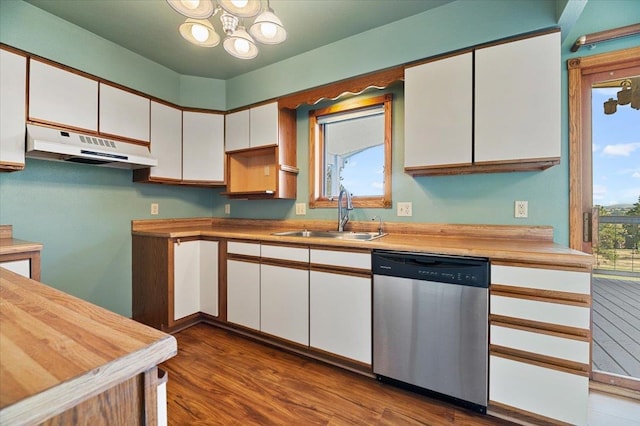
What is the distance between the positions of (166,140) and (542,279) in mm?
3188

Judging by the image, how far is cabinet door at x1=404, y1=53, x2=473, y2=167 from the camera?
1.84 m

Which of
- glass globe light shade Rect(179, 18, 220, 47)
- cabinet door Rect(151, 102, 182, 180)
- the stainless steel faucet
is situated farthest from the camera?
cabinet door Rect(151, 102, 182, 180)

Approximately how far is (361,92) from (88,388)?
256 centimetres

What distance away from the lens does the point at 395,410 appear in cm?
158

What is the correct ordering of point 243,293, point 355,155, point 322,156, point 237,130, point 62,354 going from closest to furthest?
point 62,354 → point 243,293 → point 355,155 → point 322,156 → point 237,130

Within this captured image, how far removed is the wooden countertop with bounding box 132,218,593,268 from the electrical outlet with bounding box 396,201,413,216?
9cm

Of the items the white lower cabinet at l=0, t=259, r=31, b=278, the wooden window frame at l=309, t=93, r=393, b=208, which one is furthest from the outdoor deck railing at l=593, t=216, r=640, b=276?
the white lower cabinet at l=0, t=259, r=31, b=278

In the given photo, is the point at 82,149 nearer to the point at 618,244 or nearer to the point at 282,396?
the point at 282,396

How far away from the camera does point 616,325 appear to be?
1.78 metres

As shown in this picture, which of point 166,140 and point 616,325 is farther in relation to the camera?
point 166,140

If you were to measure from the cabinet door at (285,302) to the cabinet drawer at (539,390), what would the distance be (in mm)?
1210

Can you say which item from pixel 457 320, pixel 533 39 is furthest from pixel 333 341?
pixel 533 39

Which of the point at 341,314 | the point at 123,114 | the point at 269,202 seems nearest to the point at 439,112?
the point at 341,314

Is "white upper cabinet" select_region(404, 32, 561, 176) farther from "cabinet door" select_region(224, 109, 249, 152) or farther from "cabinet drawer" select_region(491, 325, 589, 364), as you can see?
"cabinet door" select_region(224, 109, 249, 152)
